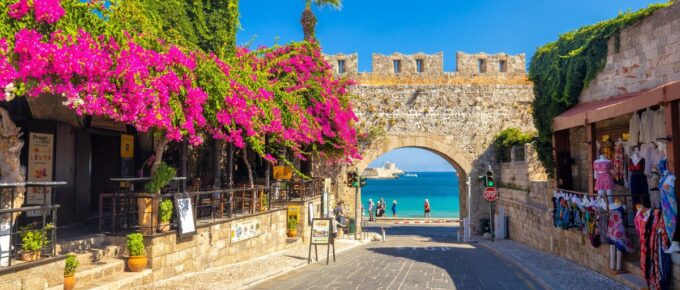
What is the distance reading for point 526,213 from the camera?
18.2 metres

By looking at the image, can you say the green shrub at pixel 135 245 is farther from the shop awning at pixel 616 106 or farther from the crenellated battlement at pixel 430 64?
the crenellated battlement at pixel 430 64

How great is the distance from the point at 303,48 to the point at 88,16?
1177 centimetres

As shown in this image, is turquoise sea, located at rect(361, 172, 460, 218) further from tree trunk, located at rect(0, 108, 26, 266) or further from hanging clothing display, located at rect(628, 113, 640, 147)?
tree trunk, located at rect(0, 108, 26, 266)

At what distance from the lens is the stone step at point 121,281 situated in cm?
757

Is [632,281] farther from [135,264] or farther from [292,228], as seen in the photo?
[292,228]

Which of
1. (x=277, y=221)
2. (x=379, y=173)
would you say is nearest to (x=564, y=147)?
(x=277, y=221)

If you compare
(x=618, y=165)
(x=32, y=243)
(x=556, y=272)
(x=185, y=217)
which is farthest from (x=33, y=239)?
(x=618, y=165)

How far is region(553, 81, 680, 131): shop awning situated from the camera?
26.4 ft

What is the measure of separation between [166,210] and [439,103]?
58.7ft

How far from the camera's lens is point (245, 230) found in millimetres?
12938

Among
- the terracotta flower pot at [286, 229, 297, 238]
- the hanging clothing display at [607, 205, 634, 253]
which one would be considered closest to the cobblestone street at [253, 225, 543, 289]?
the hanging clothing display at [607, 205, 634, 253]

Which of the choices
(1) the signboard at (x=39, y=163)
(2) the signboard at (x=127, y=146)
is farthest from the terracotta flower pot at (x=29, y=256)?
(2) the signboard at (x=127, y=146)

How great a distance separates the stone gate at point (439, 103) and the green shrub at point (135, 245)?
16685mm

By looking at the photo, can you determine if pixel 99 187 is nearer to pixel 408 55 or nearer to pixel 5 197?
pixel 5 197
